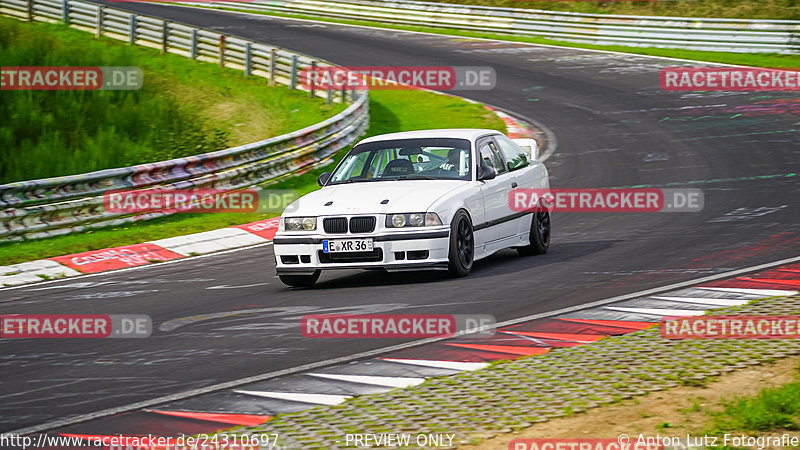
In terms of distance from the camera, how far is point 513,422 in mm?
5512

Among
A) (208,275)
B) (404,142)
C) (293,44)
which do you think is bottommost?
(208,275)

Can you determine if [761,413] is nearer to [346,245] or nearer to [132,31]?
[346,245]

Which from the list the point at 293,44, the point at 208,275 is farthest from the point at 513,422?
the point at 293,44

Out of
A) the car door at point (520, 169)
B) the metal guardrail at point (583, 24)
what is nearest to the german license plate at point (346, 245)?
the car door at point (520, 169)

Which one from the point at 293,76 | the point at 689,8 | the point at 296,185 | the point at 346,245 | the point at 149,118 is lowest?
the point at 346,245

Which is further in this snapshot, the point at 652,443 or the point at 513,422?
the point at 513,422

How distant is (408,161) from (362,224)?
139 cm

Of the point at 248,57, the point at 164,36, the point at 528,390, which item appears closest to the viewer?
the point at 528,390

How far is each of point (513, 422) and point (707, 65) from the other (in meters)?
26.5

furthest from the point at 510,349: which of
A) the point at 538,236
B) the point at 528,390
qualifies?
the point at 538,236

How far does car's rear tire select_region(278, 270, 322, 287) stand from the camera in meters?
10.9

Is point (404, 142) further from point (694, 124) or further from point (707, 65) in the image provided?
point (707, 65)

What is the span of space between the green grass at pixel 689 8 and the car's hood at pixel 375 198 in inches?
1103

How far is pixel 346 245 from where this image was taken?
34.0 feet
